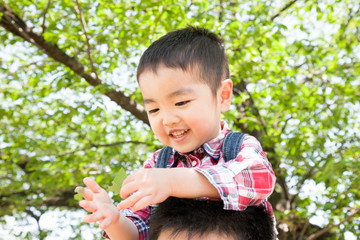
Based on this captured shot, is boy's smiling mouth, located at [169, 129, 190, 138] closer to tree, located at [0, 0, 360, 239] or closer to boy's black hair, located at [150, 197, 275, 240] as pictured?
boy's black hair, located at [150, 197, 275, 240]

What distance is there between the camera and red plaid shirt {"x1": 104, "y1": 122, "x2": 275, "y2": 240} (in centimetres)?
143

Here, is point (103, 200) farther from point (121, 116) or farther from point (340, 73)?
point (121, 116)

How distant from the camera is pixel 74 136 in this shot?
7.56m

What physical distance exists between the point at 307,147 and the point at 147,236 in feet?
14.6

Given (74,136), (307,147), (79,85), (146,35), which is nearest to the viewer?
(146,35)

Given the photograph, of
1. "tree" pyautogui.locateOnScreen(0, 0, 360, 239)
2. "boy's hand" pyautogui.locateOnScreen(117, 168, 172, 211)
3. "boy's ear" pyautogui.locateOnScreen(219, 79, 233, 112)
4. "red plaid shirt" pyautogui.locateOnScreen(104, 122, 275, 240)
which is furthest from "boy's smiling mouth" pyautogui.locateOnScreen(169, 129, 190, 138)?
"tree" pyautogui.locateOnScreen(0, 0, 360, 239)

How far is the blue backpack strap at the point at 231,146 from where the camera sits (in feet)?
5.62

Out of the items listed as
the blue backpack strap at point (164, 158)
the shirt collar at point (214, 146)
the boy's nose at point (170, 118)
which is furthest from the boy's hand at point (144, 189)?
the blue backpack strap at point (164, 158)

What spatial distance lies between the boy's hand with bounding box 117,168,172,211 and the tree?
139 inches

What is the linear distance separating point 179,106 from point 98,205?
20.3 inches

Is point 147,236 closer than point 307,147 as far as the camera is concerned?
Yes

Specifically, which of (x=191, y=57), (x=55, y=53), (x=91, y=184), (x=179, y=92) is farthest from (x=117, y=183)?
(x=55, y=53)

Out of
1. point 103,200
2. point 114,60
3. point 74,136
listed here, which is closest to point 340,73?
point 114,60

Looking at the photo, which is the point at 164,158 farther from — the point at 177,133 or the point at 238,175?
the point at 238,175
